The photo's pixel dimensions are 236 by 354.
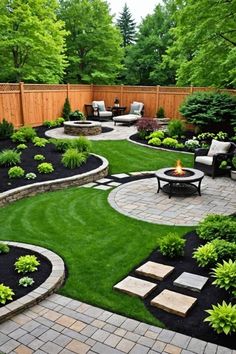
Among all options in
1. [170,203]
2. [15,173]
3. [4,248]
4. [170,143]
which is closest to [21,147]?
[15,173]

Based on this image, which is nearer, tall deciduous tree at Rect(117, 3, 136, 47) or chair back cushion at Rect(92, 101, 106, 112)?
chair back cushion at Rect(92, 101, 106, 112)

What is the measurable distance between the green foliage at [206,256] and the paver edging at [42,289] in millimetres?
1813

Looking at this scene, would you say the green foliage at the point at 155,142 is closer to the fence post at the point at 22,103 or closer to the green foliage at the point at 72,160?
the green foliage at the point at 72,160

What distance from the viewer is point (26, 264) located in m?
4.04

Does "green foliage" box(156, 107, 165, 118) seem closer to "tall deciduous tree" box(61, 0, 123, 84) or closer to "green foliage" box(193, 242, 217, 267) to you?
"tall deciduous tree" box(61, 0, 123, 84)

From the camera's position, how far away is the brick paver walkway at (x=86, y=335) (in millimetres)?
2855

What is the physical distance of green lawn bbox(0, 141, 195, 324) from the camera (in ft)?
12.3

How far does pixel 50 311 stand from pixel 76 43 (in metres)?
23.3

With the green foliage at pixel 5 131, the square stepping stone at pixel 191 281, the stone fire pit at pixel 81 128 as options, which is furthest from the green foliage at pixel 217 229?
the stone fire pit at pixel 81 128

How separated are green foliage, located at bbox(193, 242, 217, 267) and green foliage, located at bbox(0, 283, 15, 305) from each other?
7.83 ft

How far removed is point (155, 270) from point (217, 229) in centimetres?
137

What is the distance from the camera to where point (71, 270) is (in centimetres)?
423

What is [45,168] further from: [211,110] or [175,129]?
[211,110]

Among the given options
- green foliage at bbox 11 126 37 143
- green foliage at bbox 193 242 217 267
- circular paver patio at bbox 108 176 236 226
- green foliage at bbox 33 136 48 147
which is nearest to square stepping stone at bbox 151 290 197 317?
green foliage at bbox 193 242 217 267
